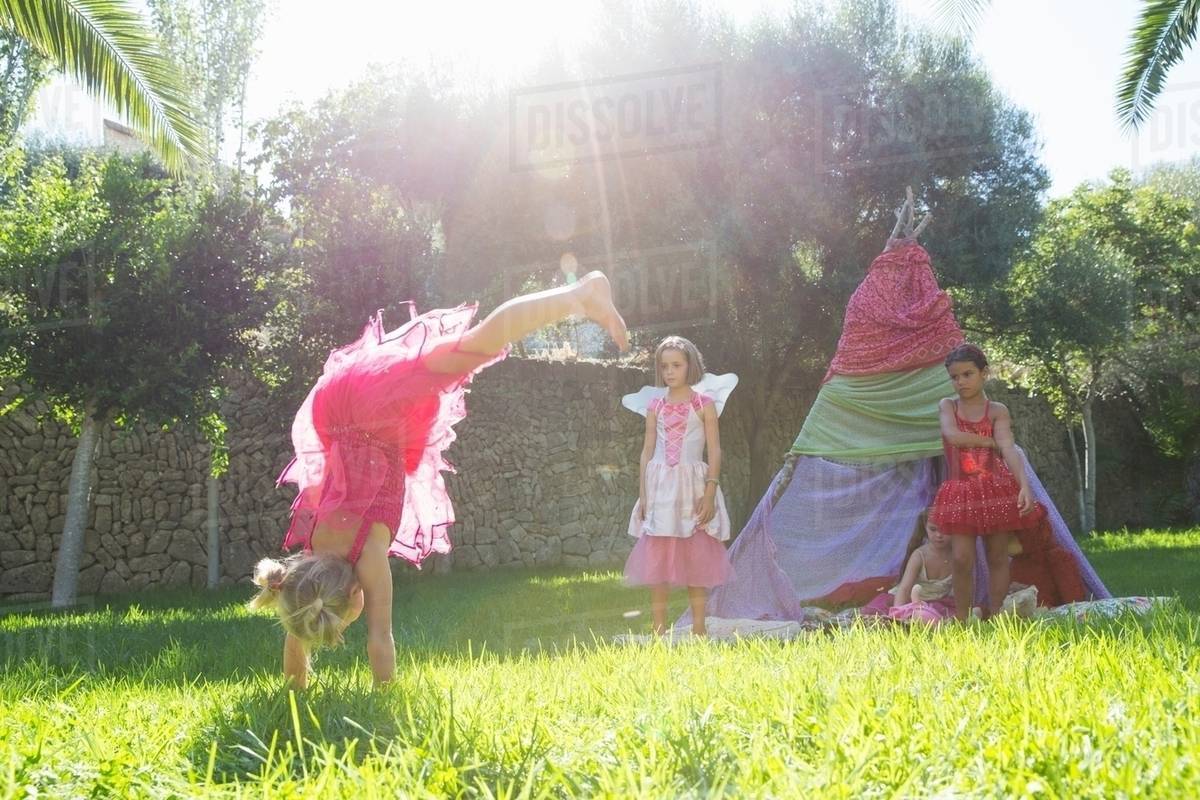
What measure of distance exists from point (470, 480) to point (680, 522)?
667 cm

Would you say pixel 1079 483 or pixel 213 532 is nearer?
pixel 213 532

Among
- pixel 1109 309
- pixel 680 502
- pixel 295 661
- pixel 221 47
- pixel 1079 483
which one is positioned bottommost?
pixel 295 661

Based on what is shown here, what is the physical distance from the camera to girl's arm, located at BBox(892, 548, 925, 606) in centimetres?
645

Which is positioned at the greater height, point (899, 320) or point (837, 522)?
point (899, 320)

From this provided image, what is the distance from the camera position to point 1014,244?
43.8 ft

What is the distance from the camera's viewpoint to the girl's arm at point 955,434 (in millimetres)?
5492

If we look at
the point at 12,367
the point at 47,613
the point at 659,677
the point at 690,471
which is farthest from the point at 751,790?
the point at 12,367

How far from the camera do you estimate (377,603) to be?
3311mm

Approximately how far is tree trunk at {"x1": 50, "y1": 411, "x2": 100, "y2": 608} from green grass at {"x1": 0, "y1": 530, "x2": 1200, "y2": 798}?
16.4 ft

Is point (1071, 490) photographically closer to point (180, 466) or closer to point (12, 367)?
point (180, 466)

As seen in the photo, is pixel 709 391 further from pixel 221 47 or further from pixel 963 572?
pixel 221 47

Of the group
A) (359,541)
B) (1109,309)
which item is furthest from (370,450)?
(1109,309)

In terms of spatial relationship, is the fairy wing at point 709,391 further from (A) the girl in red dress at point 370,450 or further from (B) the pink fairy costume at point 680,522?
(A) the girl in red dress at point 370,450

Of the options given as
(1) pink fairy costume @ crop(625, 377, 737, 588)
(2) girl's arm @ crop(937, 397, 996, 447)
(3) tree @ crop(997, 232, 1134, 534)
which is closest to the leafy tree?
(1) pink fairy costume @ crop(625, 377, 737, 588)
